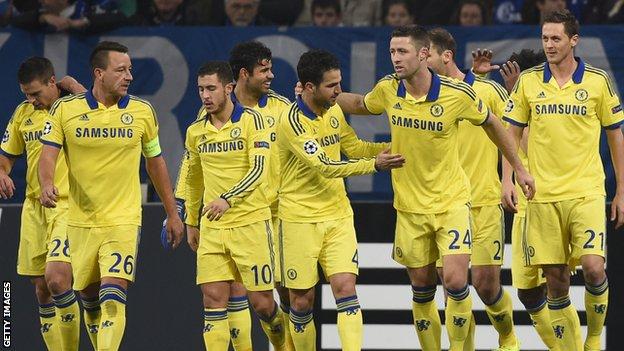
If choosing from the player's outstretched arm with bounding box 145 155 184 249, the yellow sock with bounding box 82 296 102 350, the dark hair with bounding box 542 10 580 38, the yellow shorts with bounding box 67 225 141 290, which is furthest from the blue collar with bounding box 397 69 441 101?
the yellow sock with bounding box 82 296 102 350

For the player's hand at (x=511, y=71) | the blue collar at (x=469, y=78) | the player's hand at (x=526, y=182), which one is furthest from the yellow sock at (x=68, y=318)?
the player's hand at (x=511, y=71)

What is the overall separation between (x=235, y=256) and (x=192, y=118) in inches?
Answer: 131

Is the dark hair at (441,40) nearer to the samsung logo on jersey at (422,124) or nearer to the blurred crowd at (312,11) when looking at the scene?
the samsung logo on jersey at (422,124)

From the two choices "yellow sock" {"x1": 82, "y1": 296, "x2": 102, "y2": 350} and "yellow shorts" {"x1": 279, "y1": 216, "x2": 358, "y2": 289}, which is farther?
"yellow sock" {"x1": 82, "y1": 296, "x2": 102, "y2": 350}

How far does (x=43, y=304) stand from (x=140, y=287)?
1.03 m

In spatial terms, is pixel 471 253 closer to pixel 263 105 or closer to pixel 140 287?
pixel 263 105

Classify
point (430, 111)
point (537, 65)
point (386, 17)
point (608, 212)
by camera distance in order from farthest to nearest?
1. point (386, 17)
2. point (608, 212)
3. point (537, 65)
4. point (430, 111)

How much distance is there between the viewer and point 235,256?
11.3 m

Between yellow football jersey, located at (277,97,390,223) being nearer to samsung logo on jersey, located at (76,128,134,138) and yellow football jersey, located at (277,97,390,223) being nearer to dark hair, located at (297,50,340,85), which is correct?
dark hair, located at (297,50,340,85)

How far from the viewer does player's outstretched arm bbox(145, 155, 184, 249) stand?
11.3 meters

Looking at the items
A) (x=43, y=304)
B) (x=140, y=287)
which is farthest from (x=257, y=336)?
(x=43, y=304)

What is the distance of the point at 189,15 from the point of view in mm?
15180

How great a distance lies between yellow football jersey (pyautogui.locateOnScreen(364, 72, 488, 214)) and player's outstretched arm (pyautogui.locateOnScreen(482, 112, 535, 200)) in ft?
0.28

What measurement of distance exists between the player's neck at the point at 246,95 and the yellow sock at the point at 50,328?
218 centimetres
